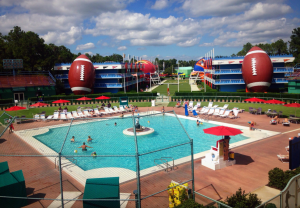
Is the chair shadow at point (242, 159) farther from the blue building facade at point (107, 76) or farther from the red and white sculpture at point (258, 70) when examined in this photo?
the blue building facade at point (107, 76)

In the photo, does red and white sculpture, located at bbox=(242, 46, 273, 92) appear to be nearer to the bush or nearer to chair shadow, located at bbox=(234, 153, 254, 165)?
chair shadow, located at bbox=(234, 153, 254, 165)

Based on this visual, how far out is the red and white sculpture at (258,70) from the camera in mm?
34688

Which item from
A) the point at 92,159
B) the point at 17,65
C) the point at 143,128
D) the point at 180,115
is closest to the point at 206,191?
the point at 92,159

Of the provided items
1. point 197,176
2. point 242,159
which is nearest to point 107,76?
point 242,159

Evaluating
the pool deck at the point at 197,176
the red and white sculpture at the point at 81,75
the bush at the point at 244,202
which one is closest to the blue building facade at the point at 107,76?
the red and white sculpture at the point at 81,75

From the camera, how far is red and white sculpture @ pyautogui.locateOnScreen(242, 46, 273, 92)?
34688mm

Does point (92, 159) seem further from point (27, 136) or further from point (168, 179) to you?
point (27, 136)

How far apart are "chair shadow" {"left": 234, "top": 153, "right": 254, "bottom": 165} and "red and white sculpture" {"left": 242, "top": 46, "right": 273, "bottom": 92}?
26342 millimetres

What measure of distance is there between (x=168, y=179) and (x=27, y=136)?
35.9 feet

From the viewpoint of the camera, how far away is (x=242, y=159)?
11773 mm

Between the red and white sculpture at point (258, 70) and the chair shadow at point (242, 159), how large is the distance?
26.3 meters

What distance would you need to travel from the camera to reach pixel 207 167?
10.9 m

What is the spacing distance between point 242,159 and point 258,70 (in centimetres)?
2716

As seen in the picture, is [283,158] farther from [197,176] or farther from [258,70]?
[258,70]
